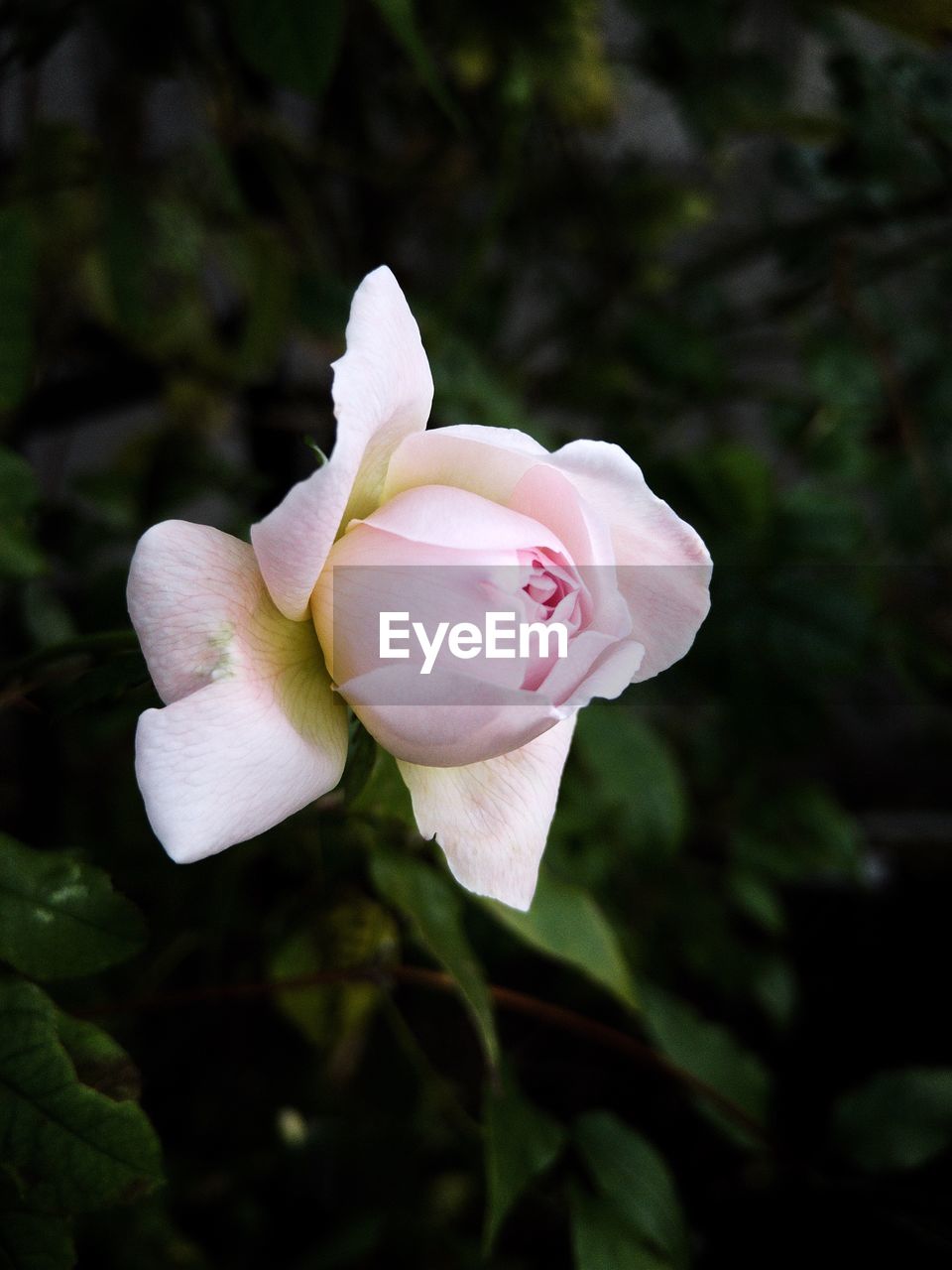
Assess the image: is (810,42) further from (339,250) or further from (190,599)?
(190,599)

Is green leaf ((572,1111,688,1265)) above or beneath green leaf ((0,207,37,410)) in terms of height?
beneath

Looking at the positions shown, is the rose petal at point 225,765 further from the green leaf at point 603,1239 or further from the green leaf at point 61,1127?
the green leaf at point 603,1239

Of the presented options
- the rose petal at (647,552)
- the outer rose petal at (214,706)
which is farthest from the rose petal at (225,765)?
the rose petal at (647,552)

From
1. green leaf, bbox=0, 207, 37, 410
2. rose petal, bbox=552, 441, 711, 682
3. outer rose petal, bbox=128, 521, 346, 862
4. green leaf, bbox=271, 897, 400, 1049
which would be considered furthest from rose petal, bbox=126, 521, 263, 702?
green leaf, bbox=271, 897, 400, 1049

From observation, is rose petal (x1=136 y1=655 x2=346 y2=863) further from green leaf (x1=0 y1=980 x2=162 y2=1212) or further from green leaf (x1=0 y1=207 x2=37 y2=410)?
green leaf (x1=0 y1=207 x2=37 y2=410)

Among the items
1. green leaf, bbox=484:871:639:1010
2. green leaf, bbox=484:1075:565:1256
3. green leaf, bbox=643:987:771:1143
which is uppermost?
green leaf, bbox=484:871:639:1010

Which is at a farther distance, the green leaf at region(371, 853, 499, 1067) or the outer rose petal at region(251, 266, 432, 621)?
the green leaf at region(371, 853, 499, 1067)
